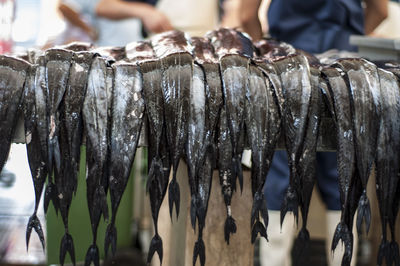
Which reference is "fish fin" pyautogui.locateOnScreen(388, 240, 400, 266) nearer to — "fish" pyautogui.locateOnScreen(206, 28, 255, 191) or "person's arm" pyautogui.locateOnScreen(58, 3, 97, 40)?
"fish" pyautogui.locateOnScreen(206, 28, 255, 191)

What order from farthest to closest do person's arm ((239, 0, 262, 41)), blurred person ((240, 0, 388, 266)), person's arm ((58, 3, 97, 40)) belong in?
person's arm ((58, 3, 97, 40)), blurred person ((240, 0, 388, 266)), person's arm ((239, 0, 262, 41))

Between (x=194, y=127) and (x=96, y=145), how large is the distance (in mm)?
183

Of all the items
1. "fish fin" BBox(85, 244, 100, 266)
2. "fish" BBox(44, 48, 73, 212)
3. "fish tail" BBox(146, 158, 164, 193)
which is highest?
"fish" BBox(44, 48, 73, 212)

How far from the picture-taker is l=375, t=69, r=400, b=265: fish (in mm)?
1144

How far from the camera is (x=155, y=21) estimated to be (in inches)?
106

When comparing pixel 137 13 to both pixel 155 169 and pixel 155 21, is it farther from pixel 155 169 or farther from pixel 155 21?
pixel 155 169

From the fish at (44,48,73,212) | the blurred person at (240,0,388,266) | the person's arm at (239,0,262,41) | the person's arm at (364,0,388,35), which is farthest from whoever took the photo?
the person's arm at (364,0,388,35)

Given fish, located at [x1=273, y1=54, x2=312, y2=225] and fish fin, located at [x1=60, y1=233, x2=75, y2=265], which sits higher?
fish, located at [x1=273, y1=54, x2=312, y2=225]

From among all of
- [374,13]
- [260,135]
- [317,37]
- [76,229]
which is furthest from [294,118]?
[76,229]

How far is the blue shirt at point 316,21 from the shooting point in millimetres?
2373

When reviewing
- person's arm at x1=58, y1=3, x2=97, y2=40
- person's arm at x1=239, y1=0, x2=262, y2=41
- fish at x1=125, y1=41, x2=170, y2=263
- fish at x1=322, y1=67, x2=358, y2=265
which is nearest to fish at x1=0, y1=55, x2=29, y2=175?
fish at x1=125, y1=41, x2=170, y2=263

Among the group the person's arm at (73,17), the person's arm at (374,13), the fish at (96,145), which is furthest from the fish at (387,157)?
the person's arm at (73,17)

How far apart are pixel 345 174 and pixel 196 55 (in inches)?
16.5

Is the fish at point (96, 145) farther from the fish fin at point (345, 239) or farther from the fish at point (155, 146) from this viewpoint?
the fish fin at point (345, 239)
